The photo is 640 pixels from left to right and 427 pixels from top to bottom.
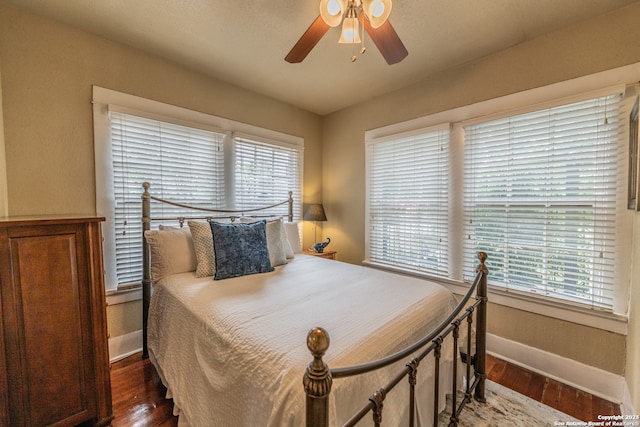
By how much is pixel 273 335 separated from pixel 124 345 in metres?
1.93

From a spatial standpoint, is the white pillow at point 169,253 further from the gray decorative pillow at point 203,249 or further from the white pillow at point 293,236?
the white pillow at point 293,236

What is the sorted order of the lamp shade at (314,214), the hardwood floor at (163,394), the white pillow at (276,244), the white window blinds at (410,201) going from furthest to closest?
the lamp shade at (314,214)
the white window blinds at (410,201)
the white pillow at (276,244)
the hardwood floor at (163,394)

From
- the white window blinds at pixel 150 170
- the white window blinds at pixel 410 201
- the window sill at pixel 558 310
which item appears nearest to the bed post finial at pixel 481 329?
the window sill at pixel 558 310

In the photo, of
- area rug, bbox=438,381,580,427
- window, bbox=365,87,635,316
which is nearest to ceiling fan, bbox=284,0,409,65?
window, bbox=365,87,635,316

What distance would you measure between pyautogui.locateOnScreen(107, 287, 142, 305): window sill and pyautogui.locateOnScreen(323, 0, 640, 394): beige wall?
2412 mm

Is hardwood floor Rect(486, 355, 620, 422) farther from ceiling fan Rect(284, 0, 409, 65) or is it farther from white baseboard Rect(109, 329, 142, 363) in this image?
white baseboard Rect(109, 329, 142, 363)

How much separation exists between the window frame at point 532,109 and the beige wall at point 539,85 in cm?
5

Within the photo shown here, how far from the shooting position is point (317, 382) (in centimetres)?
65

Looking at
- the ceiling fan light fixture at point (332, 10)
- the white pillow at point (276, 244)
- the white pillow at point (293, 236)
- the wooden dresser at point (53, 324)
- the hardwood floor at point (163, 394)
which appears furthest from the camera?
the white pillow at point (293, 236)

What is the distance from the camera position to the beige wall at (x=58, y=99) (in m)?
1.80

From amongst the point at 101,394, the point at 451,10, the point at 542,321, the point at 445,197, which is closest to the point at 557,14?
the point at 451,10

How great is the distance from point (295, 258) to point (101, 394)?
5.41ft

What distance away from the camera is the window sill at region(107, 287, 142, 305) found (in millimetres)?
2178

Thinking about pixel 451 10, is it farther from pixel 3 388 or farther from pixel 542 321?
pixel 3 388
